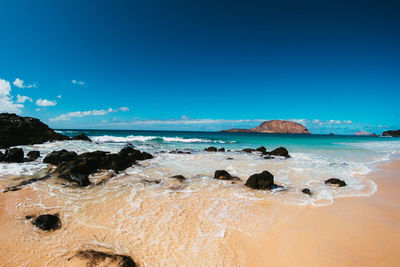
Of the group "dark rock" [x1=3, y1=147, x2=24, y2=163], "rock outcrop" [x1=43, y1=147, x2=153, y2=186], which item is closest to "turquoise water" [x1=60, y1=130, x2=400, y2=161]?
"rock outcrop" [x1=43, y1=147, x2=153, y2=186]

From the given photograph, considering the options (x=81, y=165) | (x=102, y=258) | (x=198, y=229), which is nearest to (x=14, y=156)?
(x=81, y=165)

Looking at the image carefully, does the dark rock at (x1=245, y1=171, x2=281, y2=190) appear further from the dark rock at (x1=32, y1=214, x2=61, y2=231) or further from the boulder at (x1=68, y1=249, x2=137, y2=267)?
the dark rock at (x1=32, y1=214, x2=61, y2=231)

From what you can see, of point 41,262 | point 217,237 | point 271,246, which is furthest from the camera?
point 217,237

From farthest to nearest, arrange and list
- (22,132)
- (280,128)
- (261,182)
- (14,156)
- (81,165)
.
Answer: (280,128)
(22,132)
(14,156)
(81,165)
(261,182)

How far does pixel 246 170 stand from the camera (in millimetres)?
9508

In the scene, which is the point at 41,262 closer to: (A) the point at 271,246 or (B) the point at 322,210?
(A) the point at 271,246

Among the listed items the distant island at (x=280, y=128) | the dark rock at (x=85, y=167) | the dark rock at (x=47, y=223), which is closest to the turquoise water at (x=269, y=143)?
the dark rock at (x=85, y=167)

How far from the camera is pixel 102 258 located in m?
2.85

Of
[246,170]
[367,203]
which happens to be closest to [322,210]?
[367,203]

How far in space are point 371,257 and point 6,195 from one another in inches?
336

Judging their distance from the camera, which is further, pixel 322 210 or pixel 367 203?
pixel 367 203

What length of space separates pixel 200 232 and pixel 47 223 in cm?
307

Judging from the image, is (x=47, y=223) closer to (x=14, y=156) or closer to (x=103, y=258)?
(x=103, y=258)

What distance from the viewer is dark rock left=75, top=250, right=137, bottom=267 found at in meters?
2.76
